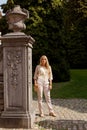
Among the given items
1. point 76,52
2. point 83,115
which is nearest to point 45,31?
point 76,52

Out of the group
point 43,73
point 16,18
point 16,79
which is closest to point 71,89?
point 43,73

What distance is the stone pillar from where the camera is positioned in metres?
10.5

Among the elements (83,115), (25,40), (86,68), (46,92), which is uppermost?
(25,40)

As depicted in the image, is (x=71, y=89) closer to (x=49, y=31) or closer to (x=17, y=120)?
(x=49, y=31)

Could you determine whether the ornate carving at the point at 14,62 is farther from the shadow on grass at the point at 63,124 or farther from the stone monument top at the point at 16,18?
the shadow on grass at the point at 63,124

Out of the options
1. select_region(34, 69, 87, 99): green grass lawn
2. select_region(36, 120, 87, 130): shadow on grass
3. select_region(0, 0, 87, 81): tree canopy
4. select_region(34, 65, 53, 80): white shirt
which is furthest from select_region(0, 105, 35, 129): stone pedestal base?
select_region(0, 0, 87, 81): tree canopy

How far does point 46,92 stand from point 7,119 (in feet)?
7.69

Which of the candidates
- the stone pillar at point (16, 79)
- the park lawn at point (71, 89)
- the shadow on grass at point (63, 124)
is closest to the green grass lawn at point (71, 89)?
the park lawn at point (71, 89)

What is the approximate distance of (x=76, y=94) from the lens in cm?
2153

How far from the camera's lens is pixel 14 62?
34.7 ft

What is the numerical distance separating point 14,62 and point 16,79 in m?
0.45

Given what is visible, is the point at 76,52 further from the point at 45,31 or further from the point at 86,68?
the point at 45,31

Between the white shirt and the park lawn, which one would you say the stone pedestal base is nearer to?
the white shirt

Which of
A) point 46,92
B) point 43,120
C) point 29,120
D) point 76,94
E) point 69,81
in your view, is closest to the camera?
point 29,120
